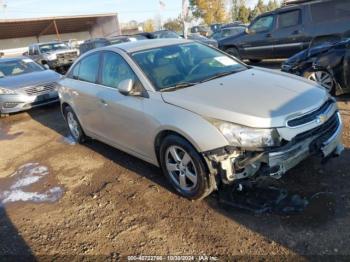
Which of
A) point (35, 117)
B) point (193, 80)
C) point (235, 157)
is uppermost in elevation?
point (193, 80)

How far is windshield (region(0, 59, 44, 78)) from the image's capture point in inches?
404

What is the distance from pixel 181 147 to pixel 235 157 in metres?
0.61

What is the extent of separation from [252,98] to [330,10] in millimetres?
7616

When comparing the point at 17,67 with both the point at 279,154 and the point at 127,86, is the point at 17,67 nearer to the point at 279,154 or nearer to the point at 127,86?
the point at 127,86

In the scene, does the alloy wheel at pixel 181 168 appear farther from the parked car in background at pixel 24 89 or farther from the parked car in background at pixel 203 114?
the parked car in background at pixel 24 89

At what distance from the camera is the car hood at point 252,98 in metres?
3.31

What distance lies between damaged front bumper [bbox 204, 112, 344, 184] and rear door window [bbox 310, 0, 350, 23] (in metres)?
7.45

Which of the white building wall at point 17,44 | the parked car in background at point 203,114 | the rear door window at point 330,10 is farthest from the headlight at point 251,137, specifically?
the white building wall at point 17,44

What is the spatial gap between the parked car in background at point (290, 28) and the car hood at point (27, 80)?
638cm

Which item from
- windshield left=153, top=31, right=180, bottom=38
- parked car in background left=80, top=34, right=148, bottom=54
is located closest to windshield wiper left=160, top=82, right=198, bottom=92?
parked car in background left=80, top=34, right=148, bottom=54

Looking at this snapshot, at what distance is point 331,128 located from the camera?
3721 mm

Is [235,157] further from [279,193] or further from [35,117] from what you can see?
[35,117]

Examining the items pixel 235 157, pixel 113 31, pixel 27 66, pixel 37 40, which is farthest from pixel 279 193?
pixel 37 40

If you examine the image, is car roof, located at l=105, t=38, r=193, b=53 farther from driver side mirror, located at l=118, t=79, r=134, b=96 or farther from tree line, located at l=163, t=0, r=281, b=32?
tree line, located at l=163, t=0, r=281, b=32
